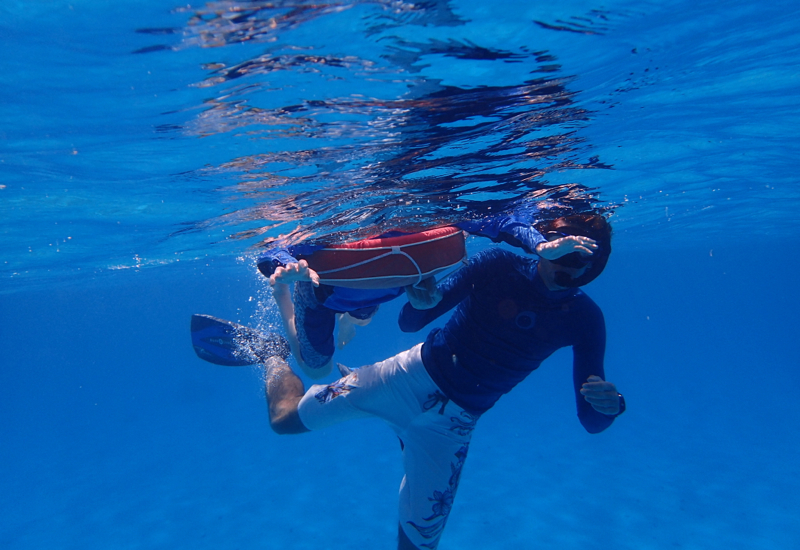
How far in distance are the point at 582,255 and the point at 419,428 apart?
2.93 metres

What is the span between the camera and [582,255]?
4.57 m

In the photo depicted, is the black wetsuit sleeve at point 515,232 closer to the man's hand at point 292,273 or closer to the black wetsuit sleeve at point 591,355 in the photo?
the black wetsuit sleeve at point 591,355

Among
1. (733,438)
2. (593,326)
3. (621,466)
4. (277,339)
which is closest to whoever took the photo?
(593,326)

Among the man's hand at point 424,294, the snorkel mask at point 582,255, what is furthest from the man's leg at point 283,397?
the snorkel mask at point 582,255

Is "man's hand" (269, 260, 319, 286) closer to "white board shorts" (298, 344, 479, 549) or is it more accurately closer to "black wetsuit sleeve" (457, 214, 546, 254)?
"white board shorts" (298, 344, 479, 549)

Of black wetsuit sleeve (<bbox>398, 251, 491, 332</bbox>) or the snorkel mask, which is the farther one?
black wetsuit sleeve (<bbox>398, 251, 491, 332</bbox>)

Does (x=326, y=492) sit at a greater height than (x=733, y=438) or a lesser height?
greater

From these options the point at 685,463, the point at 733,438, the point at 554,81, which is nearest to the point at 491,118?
the point at 554,81

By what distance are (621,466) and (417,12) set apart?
18.7m

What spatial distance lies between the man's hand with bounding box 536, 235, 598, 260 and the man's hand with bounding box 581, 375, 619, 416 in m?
1.33

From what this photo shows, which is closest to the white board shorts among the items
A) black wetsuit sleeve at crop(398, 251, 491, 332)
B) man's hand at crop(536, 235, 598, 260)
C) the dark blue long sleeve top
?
the dark blue long sleeve top

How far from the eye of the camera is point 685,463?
1808 centimetres

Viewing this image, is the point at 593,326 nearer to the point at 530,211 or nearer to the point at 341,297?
the point at 341,297

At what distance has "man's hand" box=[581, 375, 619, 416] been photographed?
4508 millimetres
